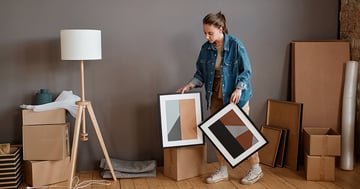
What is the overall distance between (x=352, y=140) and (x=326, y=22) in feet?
3.85

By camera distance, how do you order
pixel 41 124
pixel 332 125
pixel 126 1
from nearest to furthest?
pixel 41 124 < pixel 126 1 < pixel 332 125

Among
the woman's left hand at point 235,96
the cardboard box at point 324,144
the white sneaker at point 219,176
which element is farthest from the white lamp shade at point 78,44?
the cardboard box at point 324,144

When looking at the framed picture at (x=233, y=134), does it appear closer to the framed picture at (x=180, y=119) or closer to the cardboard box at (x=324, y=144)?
the framed picture at (x=180, y=119)

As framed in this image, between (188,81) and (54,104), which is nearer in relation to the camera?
(54,104)

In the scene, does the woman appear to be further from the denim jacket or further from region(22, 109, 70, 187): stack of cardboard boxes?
region(22, 109, 70, 187): stack of cardboard boxes

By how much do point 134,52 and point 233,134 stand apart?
45.4 inches

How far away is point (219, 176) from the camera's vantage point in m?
3.51

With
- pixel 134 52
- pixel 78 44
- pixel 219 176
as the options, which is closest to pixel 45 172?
pixel 78 44

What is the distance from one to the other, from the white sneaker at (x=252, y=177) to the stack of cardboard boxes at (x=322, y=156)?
41cm

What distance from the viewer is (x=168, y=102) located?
3496mm

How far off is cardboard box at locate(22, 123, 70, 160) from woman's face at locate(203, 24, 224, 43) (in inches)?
54.0

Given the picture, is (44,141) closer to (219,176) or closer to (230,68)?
(219,176)

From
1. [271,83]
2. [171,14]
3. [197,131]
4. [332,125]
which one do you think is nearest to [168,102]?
[197,131]

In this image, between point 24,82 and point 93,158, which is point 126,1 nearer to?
point 24,82
